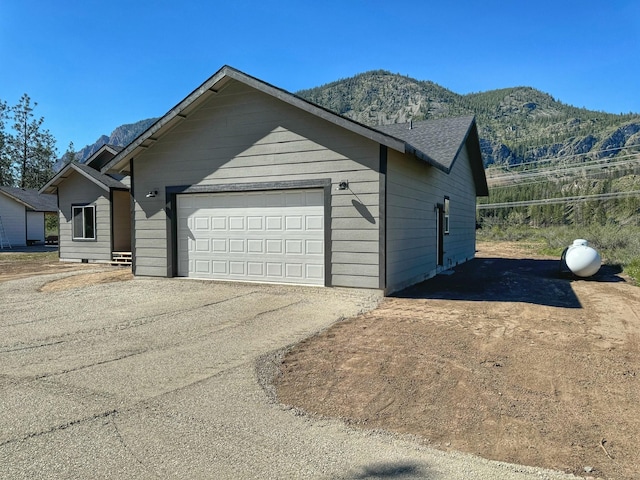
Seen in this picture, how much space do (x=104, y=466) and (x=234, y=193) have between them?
800 cm

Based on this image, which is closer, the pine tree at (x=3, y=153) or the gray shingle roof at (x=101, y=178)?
the gray shingle roof at (x=101, y=178)

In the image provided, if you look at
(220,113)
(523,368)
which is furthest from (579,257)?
(220,113)

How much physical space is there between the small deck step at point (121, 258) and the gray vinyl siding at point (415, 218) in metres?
10.7

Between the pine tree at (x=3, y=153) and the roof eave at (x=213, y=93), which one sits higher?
the pine tree at (x=3, y=153)

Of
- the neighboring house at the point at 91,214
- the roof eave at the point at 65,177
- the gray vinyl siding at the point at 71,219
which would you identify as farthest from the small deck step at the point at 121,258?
the roof eave at the point at 65,177

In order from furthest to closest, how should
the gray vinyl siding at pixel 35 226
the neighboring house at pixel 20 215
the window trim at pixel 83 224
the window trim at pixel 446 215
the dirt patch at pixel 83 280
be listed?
the gray vinyl siding at pixel 35 226 < the neighboring house at pixel 20 215 < the window trim at pixel 83 224 < the window trim at pixel 446 215 < the dirt patch at pixel 83 280

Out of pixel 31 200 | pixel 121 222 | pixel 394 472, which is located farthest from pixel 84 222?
pixel 394 472

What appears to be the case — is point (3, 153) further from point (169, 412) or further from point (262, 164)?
→ point (169, 412)

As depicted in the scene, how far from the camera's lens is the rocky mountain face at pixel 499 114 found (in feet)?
287

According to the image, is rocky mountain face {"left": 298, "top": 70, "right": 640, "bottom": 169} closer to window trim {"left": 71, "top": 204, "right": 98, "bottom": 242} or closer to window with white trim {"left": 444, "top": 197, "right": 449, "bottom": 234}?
window with white trim {"left": 444, "top": 197, "right": 449, "bottom": 234}

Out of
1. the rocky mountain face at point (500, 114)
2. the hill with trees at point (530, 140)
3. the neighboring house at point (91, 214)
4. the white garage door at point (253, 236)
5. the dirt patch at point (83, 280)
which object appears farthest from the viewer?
the rocky mountain face at point (500, 114)

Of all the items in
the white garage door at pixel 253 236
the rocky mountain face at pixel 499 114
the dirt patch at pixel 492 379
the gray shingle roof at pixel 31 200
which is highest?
the rocky mountain face at pixel 499 114

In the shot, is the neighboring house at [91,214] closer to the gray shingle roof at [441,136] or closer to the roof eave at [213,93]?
the roof eave at [213,93]

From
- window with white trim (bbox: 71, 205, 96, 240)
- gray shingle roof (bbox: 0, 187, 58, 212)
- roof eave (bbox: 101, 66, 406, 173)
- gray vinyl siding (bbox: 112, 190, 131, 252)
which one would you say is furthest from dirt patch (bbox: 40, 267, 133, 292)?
gray shingle roof (bbox: 0, 187, 58, 212)
